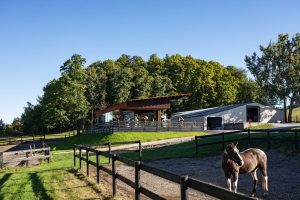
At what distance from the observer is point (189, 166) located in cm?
1847

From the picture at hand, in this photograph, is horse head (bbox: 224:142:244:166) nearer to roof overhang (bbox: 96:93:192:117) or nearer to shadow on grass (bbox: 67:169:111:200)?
shadow on grass (bbox: 67:169:111:200)

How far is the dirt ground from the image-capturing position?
37.0 ft

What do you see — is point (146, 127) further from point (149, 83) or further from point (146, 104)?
point (149, 83)

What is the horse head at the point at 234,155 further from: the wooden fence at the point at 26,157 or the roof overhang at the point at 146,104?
the roof overhang at the point at 146,104

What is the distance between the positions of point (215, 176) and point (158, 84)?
64.9 metres

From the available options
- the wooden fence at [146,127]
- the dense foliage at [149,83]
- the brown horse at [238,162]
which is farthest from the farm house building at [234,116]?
the brown horse at [238,162]

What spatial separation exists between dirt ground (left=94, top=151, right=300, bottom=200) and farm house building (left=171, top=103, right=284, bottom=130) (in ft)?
107

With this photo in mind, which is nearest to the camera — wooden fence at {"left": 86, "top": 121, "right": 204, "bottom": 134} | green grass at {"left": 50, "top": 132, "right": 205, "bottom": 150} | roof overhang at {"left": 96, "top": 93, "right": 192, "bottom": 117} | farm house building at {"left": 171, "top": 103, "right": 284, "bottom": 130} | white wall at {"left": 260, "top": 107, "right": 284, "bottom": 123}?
green grass at {"left": 50, "top": 132, "right": 205, "bottom": 150}

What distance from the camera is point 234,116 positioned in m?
58.0

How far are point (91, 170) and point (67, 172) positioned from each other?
3.50 feet

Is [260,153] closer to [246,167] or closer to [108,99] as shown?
[246,167]

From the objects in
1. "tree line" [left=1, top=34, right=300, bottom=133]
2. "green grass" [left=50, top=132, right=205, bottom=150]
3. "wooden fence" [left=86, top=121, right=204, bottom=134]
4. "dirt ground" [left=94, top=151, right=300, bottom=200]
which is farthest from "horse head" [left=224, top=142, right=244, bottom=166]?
"tree line" [left=1, top=34, right=300, bottom=133]

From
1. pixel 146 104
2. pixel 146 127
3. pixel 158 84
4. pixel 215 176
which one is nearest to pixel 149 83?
pixel 158 84

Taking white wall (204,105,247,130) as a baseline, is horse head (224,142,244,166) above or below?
below
